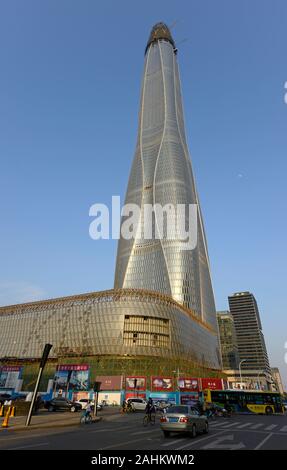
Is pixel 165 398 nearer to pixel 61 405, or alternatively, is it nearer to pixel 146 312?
pixel 61 405

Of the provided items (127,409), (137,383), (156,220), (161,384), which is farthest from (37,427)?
(156,220)

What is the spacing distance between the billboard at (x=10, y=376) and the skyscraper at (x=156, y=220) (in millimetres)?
70622

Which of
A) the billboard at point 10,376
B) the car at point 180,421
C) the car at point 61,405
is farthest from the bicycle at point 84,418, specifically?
the billboard at point 10,376

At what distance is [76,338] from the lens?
94750 mm

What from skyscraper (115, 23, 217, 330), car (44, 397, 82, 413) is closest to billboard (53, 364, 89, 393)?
car (44, 397, 82, 413)

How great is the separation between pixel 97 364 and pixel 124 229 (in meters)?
86.4

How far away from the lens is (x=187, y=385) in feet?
220

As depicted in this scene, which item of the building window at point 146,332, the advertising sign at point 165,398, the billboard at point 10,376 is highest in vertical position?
the building window at point 146,332

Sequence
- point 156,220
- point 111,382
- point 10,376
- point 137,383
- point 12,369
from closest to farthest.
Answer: point 137,383 < point 10,376 < point 111,382 < point 12,369 < point 156,220

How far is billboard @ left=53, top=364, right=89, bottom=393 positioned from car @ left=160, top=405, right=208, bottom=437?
52.7 metres

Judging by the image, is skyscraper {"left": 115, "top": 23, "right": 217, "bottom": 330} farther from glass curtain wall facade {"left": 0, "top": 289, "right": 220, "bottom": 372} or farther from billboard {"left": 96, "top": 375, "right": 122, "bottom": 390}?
billboard {"left": 96, "top": 375, "right": 122, "bottom": 390}

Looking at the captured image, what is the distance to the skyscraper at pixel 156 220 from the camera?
13850 cm

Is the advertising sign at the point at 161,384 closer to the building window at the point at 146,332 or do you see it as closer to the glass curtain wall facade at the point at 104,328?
the glass curtain wall facade at the point at 104,328

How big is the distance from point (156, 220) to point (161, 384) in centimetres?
8906
